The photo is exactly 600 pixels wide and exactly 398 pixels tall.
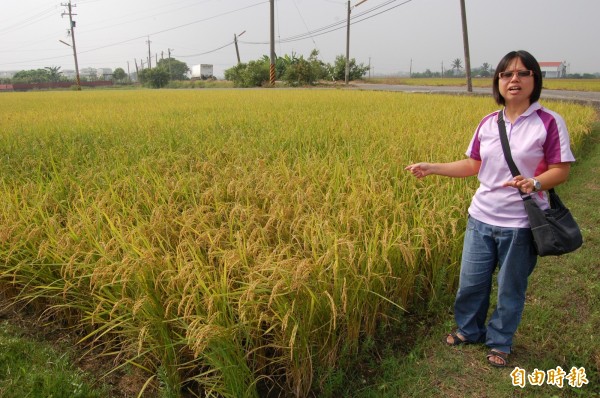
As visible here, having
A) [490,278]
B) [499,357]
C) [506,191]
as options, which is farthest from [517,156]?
[499,357]

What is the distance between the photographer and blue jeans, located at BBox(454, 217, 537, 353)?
1.71 meters

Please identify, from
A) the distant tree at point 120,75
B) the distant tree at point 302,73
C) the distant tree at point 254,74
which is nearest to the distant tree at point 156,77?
the distant tree at point 254,74

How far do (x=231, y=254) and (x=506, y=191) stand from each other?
116 centimetres

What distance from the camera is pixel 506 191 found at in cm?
170

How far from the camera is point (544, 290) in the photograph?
2414 mm

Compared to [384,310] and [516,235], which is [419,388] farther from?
[516,235]

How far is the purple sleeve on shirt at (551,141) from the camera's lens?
1.55 m

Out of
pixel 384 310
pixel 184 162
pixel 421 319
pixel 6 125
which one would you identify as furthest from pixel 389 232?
pixel 6 125

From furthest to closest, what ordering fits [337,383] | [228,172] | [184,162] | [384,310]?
[184,162] < [228,172] < [384,310] < [337,383]

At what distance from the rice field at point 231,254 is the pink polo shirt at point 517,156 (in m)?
0.38

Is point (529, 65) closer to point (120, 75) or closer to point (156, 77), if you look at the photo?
point (156, 77)

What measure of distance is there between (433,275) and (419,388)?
706 millimetres

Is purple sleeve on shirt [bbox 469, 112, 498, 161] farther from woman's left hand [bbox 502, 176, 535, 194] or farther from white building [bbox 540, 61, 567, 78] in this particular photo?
white building [bbox 540, 61, 567, 78]

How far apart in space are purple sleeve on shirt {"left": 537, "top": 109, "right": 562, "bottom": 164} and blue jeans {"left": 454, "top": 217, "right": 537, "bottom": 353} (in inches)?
11.7
